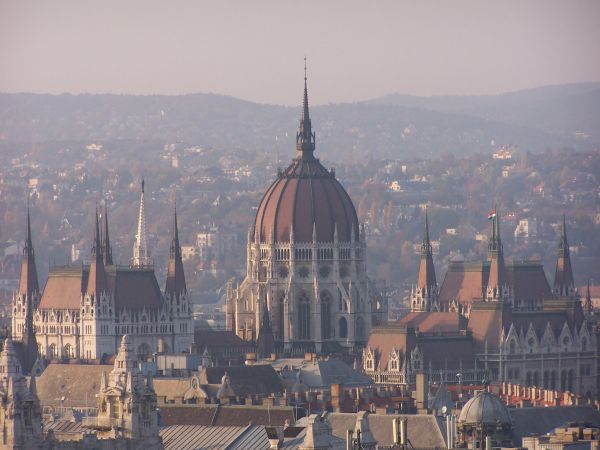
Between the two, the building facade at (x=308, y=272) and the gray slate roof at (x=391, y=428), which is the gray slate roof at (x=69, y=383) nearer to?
the gray slate roof at (x=391, y=428)

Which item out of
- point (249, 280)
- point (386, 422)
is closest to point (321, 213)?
point (249, 280)

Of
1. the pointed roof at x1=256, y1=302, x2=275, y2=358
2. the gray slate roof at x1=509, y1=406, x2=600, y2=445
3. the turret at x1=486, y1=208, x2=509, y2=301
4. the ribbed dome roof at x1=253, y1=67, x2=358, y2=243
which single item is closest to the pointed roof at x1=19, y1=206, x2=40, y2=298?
the ribbed dome roof at x1=253, y1=67, x2=358, y2=243

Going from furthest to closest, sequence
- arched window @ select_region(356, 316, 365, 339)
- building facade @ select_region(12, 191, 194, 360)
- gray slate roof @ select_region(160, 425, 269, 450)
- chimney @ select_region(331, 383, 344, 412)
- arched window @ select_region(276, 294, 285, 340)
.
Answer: arched window @ select_region(356, 316, 365, 339) → arched window @ select_region(276, 294, 285, 340) → building facade @ select_region(12, 191, 194, 360) → chimney @ select_region(331, 383, 344, 412) → gray slate roof @ select_region(160, 425, 269, 450)

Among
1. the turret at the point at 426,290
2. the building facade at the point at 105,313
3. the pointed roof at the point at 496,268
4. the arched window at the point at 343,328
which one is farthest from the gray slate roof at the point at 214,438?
the turret at the point at 426,290

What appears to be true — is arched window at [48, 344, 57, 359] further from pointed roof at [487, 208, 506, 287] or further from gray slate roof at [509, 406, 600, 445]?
gray slate roof at [509, 406, 600, 445]

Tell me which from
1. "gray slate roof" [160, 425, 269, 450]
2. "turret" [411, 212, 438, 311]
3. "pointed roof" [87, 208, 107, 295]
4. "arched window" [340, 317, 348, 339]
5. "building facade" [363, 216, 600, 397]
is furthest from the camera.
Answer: "turret" [411, 212, 438, 311]

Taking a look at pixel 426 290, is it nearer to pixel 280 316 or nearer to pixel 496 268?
pixel 496 268

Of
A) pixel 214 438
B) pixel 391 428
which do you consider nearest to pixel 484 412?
pixel 214 438
